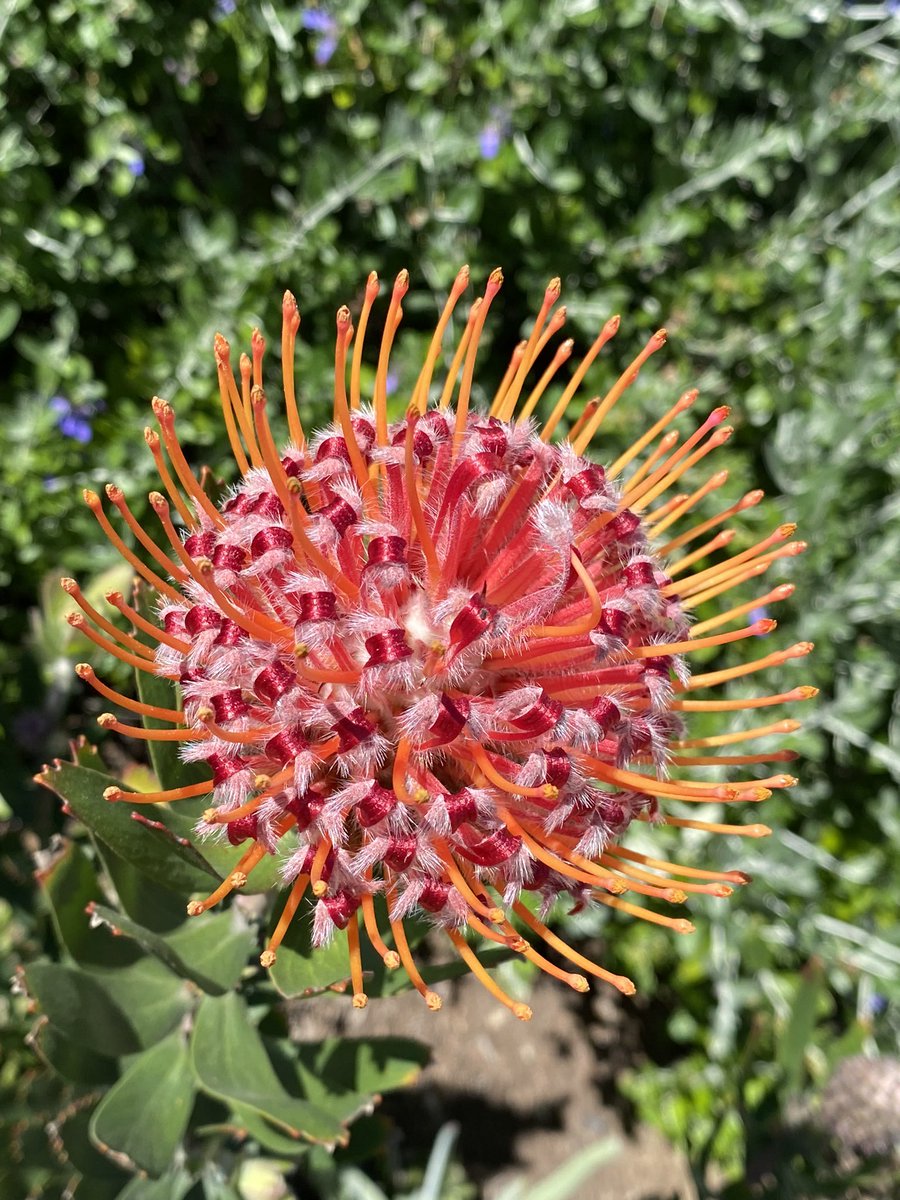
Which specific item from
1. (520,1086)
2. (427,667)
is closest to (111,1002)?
(427,667)

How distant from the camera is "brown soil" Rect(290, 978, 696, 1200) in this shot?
222 centimetres

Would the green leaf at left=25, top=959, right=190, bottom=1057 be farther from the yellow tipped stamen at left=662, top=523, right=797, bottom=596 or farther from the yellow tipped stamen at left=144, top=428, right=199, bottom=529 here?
the yellow tipped stamen at left=662, top=523, right=797, bottom=596

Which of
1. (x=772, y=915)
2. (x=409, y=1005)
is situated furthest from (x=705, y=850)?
(x=409, y=1005)

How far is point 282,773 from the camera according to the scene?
2.31 ft

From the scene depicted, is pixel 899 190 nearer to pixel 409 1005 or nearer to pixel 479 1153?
pixel 409 1005

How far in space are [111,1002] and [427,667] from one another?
1.89ft

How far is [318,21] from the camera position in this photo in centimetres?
183

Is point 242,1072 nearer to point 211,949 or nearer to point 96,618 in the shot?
point 211,949

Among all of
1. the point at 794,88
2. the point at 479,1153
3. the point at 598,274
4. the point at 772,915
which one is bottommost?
the point at 479,1153

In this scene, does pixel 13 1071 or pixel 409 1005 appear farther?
pixel 409 1005

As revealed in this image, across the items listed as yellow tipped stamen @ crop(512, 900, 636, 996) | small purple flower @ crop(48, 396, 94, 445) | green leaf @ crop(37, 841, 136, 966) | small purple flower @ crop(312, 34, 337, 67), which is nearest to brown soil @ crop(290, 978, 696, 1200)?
green leaf @ crop(37, 841, 136, 966)

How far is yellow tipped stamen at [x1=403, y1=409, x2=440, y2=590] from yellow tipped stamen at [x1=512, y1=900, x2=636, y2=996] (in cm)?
31

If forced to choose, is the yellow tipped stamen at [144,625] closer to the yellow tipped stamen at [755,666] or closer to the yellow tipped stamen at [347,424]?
the yellow tipped stamen at [347,424]

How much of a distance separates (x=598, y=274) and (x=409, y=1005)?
6.49 feet
